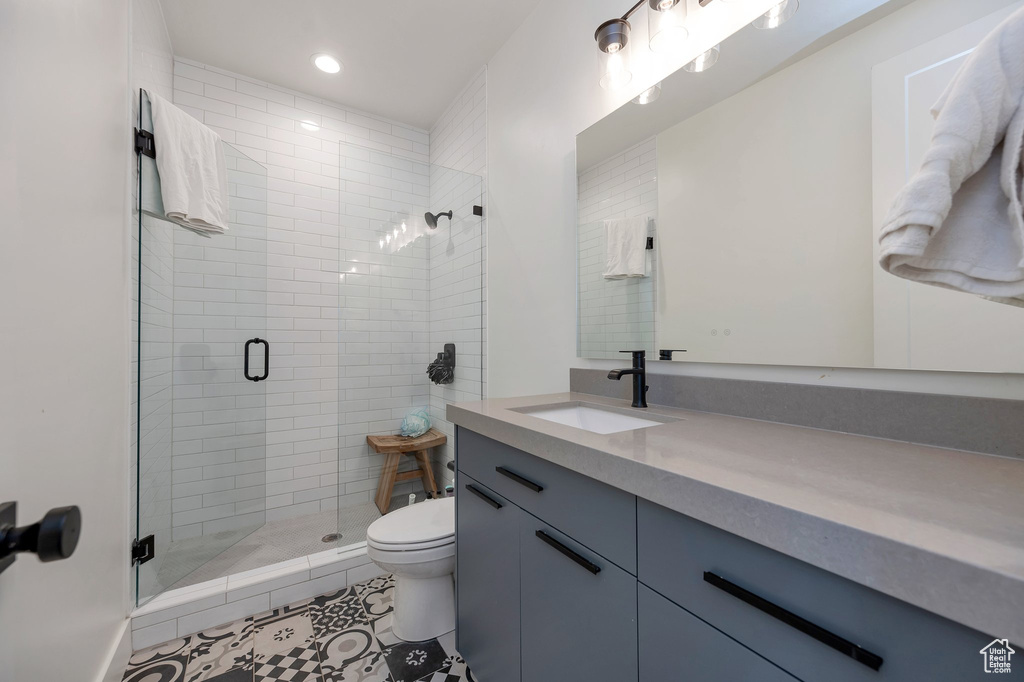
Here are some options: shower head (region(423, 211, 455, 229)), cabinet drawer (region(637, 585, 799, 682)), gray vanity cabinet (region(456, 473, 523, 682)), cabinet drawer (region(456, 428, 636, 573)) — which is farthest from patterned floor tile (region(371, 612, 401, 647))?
shower head (region(423, 211, 455, 229))

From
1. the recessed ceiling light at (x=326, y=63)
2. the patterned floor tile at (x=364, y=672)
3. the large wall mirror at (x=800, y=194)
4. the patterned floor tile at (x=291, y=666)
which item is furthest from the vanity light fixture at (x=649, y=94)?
the patterned floor tile at (x=291, y=666)

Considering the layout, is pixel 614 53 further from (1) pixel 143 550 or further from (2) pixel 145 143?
(1) pixel 143 550

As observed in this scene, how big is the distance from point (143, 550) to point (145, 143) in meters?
1.70

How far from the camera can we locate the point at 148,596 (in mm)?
1727

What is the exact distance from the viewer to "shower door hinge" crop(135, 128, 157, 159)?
170cm

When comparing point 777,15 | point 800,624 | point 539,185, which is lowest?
point 800,624

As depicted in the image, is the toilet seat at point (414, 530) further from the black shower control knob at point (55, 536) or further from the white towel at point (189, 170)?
the white towel at point (189, 170)

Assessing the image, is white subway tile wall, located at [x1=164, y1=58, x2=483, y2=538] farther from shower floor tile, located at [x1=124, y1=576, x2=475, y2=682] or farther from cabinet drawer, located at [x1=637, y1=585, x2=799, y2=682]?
cabinet drawer, located at [x1=637, y1=585, x2=799, y2=682]

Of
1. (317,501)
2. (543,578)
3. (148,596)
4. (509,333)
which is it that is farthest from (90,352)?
(317,501)

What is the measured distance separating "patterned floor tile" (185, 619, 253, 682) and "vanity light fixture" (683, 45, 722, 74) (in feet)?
8.52

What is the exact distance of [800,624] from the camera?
53 centimetres

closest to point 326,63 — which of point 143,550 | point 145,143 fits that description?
point 145,143

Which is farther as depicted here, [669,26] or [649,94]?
[649,94]

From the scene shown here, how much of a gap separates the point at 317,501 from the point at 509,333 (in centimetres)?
173
